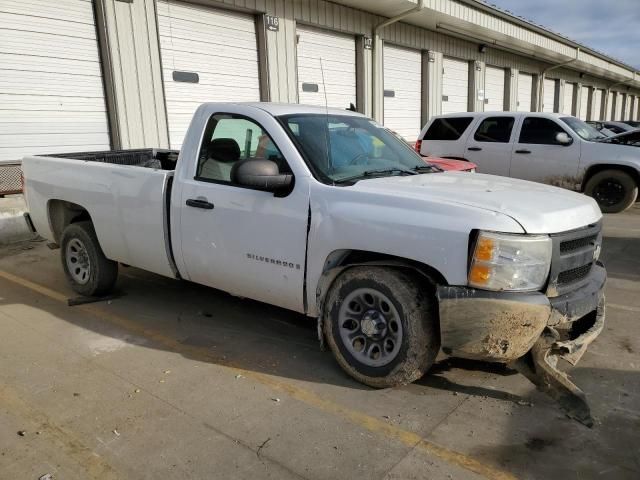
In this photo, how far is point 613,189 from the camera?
9.64 m

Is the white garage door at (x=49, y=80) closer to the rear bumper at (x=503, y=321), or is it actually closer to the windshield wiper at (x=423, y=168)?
the windshield wiper at (x=423, y=168)

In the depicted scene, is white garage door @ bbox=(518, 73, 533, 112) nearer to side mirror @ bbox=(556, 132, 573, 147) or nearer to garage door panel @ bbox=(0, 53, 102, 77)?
side mirror @ bbox=(556, 132, 573, 147)

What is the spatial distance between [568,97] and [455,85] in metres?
Answer: 15.8

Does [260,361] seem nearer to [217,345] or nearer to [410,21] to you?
[217,345]

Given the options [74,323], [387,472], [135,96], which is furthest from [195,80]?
[387,472]

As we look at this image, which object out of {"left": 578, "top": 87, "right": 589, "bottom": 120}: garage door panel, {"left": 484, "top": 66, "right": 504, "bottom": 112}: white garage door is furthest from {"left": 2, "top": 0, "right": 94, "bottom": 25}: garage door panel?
{"left": 578, "top": 87, "right": 589, "bottom": 120}: garage door panel

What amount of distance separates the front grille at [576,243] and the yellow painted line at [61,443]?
2.80 m

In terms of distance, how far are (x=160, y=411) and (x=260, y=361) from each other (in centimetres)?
90

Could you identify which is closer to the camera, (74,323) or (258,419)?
(258,419)

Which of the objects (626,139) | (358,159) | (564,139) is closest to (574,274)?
(358,159)

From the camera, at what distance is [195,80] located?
35.9 feet

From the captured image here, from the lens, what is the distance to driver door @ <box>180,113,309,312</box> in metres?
3.70

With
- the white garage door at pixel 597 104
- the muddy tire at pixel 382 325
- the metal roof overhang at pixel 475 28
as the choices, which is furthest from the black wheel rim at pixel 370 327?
the white garage door at pixel 597 104

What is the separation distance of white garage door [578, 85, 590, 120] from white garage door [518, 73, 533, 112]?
9581 millimetres
